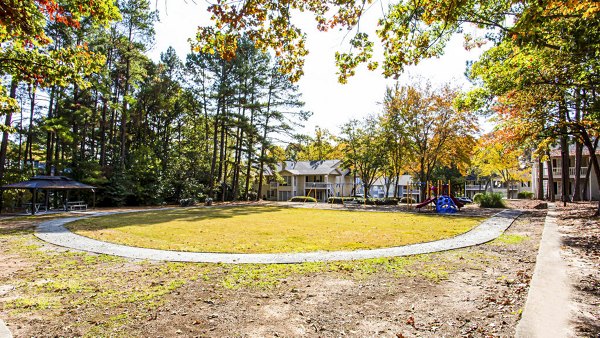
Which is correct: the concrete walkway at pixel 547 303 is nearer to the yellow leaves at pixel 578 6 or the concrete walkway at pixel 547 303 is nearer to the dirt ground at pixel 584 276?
the dirt ground at pixel 584 276

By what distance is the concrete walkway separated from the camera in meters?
3.24

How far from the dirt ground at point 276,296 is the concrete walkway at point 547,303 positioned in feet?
Answer: 0.70

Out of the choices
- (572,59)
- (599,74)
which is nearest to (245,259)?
(572,59)

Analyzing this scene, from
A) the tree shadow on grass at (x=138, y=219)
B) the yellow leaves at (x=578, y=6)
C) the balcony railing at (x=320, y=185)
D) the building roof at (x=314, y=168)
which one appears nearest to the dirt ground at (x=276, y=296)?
the yellow leaves at (x=578, y=6)

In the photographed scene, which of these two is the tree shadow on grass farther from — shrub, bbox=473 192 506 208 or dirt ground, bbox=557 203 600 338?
shrub, bbox=473 192 506 208

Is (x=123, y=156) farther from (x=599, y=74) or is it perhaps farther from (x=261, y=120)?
(x=599, y=74)

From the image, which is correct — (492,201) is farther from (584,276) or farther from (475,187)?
(475,187)

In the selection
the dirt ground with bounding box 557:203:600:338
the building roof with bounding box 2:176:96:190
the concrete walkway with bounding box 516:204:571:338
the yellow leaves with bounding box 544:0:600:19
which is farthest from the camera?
the building roof with bounding box 2:176:96:190

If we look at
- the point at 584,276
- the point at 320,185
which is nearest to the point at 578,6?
the point at 584,276

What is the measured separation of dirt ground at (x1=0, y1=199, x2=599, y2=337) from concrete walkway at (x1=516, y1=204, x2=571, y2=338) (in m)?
0.21

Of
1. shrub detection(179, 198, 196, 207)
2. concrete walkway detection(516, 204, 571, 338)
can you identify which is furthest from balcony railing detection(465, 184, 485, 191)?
concrete walkway detection(516, 204, 571, 338)

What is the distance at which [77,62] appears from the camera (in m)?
8.78

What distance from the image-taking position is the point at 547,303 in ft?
13.2

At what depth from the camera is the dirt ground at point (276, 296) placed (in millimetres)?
3887
